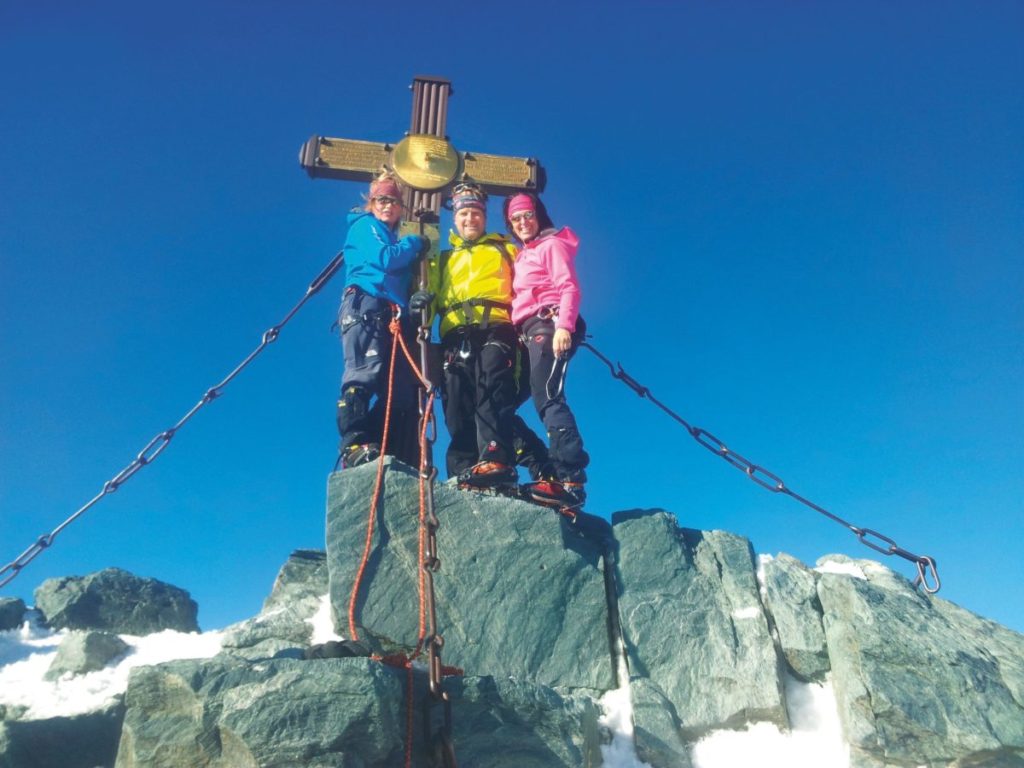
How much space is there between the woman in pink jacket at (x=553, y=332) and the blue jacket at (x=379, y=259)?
3.24 ft

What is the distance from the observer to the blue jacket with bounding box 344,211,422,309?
7320 millimetres

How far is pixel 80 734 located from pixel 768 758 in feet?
13.7

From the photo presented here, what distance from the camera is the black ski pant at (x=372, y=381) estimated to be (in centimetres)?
675

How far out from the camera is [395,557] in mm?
5586

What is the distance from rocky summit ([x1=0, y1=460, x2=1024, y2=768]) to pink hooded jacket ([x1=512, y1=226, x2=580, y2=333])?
1.76m

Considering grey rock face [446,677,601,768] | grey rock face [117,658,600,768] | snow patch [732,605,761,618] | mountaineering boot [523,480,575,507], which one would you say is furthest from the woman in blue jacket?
snow patch [732,605,761,618]

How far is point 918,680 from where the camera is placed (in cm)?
525

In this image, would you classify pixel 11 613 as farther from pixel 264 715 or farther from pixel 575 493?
pixel 575 493

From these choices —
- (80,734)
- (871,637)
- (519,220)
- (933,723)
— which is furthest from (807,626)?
(80,734)

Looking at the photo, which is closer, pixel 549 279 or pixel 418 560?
pixel 418 560

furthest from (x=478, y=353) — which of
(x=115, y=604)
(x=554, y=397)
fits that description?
(x=115, y=604)

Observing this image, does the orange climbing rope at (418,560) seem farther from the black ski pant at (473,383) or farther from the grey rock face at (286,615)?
the grey rock face at (286,615)

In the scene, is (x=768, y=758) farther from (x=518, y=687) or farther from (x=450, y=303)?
(x=450, y=303)

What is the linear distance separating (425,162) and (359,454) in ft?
13.0
